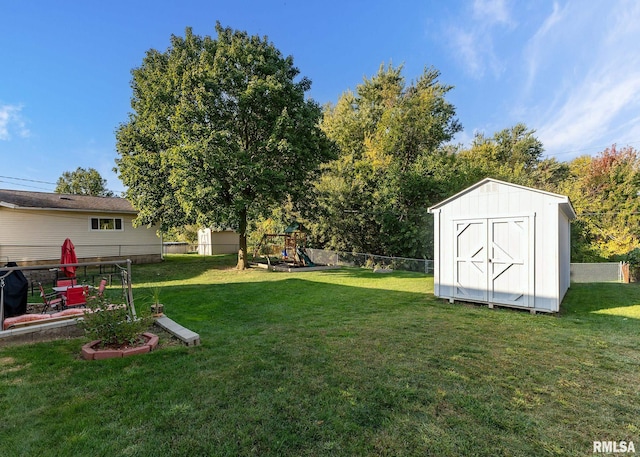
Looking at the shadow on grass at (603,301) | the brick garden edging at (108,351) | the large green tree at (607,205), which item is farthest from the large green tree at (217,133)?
the large green tree at (607,205)

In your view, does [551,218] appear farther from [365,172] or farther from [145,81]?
[145,81]

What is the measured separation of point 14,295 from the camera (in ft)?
16.6

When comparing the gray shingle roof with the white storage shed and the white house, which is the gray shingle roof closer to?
the white house

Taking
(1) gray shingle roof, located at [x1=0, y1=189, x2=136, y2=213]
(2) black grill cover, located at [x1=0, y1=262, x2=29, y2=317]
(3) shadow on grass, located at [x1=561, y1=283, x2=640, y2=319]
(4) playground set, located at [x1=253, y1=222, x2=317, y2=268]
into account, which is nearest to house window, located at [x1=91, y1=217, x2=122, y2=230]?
(1) gray shingle roof, located at [x1=0, y1=189, x2=136, y2=213]

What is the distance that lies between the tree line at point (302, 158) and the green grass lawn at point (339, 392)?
9.65m

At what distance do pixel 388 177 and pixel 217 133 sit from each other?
1118cm

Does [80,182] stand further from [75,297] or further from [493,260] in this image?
[493,260]

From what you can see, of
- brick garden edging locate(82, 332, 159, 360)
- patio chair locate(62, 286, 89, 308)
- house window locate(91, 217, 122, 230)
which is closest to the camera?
brick garden edging locate(82, 332, 159, 360)

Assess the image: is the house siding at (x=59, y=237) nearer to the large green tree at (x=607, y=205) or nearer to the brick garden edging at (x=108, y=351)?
the brick garden edging at (x=108, y=351)

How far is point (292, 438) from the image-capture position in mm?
2354

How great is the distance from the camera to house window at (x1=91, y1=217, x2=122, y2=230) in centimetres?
1590

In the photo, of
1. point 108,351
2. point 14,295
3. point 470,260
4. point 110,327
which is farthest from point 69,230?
point 470,260

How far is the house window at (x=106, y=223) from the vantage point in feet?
52.2

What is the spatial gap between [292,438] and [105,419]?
64.2 inches
